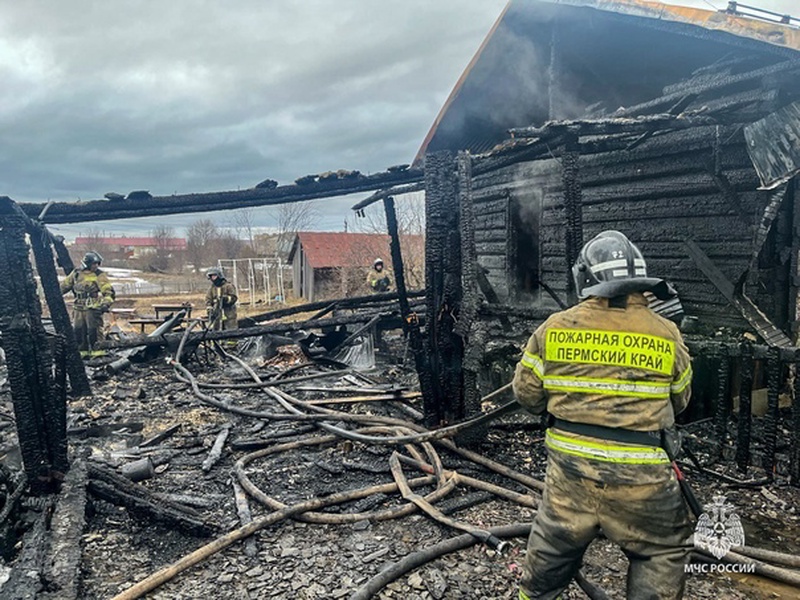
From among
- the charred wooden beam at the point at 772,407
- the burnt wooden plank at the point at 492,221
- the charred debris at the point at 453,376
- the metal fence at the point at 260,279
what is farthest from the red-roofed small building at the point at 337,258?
the charred wooden beam at the point at 772,407

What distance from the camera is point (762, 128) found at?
4562 millimetres

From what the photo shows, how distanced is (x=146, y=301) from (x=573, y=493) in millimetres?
31760

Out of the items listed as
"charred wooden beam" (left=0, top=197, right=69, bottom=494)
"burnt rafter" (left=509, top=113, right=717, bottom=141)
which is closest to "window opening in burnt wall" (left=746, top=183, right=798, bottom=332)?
"burnt rafter" (left=509, top=113, right=717, bottom=141)

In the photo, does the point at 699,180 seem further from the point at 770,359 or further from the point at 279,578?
the point at 279,578

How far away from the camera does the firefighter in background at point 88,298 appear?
9422mm

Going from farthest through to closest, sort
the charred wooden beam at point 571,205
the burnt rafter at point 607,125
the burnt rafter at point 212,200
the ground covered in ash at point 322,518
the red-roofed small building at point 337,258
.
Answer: the red-roofed small building at point 337,258 < the burnt rafter at point 212,200 < the charred wooden beam at point 571,205 < the burnt rafter at point 607,125 < the ground covered in ash at point 322,518

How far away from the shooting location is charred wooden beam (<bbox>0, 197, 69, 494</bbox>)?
3672 mm

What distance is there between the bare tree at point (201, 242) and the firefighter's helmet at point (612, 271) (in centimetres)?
5241

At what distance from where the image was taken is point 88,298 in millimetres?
9406

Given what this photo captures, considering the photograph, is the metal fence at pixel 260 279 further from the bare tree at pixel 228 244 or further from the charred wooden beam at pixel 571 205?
the charred wooden beam at pixel 571 205

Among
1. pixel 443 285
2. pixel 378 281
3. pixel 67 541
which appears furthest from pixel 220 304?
pixel 67 541

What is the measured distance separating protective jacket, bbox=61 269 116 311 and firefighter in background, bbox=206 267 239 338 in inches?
76.5

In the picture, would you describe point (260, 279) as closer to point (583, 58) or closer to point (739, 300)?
point (583, 58)

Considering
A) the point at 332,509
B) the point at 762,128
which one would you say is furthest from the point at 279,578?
the point at 762,128
